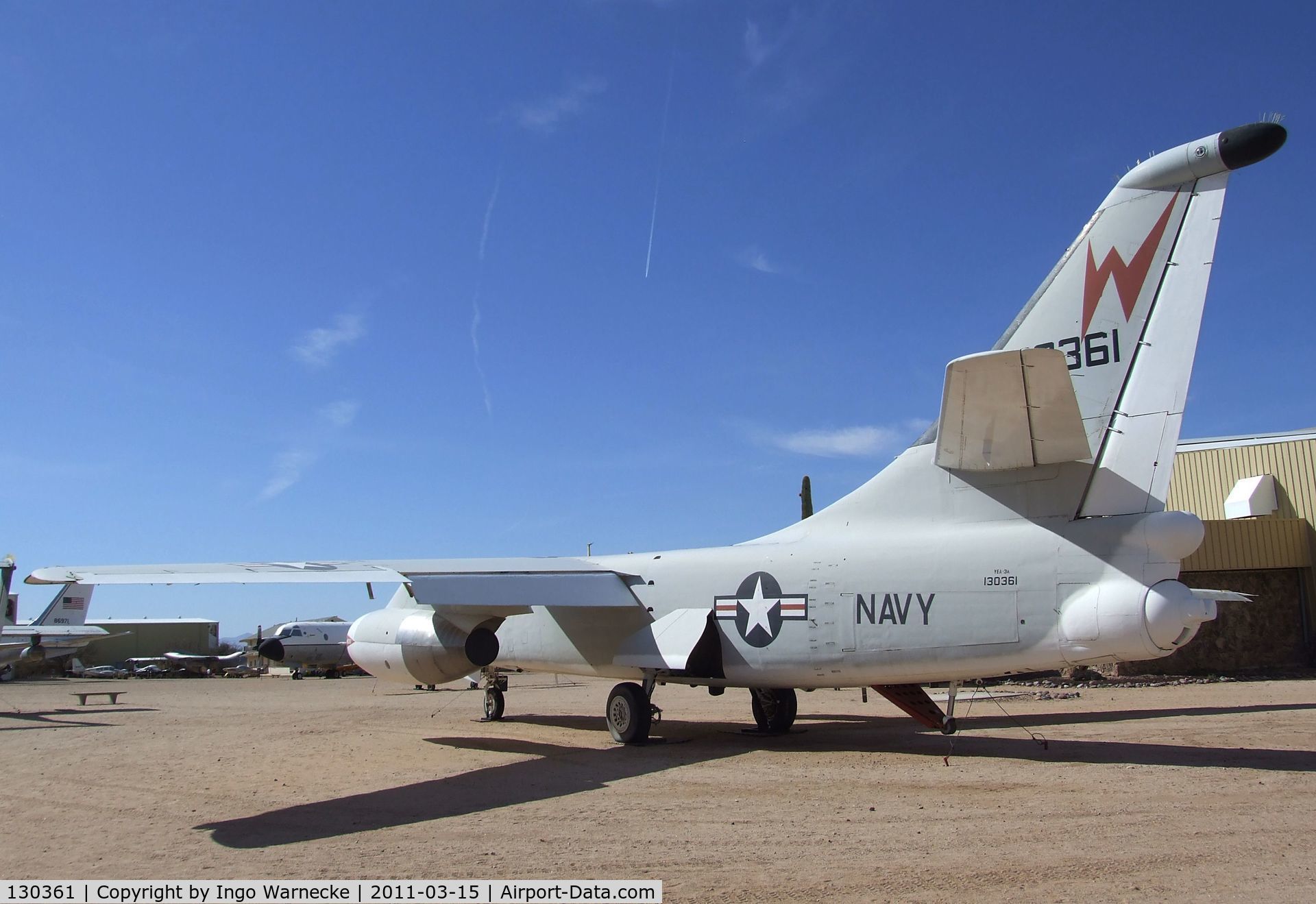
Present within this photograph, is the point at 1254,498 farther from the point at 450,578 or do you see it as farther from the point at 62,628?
the point at 62,628

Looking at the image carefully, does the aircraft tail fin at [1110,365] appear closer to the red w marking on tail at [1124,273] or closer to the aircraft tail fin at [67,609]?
the red w marking on tail at [1124,273]

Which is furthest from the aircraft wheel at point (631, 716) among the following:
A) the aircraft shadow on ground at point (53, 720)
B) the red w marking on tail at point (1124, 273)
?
the aircraft shadow on ground at point (53, 720)

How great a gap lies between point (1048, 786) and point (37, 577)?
11.9m

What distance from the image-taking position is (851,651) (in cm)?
1112

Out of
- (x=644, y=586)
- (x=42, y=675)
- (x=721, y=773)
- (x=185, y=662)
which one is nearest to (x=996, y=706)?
(x=644, y=586)

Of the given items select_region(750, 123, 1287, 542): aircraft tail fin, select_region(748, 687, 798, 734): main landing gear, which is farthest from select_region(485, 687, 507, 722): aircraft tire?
select_region(750, 123, 1287, 542): aircraft tail fin

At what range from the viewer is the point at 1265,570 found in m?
24.8

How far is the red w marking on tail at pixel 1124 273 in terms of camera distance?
31.7 ft

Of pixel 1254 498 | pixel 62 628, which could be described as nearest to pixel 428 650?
pixel 1254 498

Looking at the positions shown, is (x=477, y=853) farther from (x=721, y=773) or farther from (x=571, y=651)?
(x=571, y=651)

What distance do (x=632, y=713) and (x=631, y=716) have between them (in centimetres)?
5

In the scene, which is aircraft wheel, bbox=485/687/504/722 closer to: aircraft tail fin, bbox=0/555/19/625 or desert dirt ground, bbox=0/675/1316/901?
desert dirt ground, bbox=0/675/1316/901

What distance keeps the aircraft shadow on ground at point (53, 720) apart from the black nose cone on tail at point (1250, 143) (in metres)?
21.0
